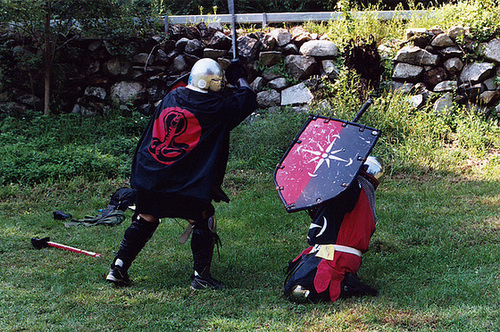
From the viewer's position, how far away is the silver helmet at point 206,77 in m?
4.32

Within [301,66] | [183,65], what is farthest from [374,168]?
[183,65]

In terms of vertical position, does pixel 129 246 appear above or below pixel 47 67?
below

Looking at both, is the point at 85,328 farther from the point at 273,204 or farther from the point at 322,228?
the point at 273,204

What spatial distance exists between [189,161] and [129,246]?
0.80m

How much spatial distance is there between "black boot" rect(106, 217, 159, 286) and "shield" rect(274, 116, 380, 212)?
109 cm

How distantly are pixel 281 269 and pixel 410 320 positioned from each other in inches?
57.2

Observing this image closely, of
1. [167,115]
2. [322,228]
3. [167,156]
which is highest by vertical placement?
[167,115]

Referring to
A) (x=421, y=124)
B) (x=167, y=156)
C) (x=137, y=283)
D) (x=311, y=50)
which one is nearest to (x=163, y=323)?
(x=137, y=283)

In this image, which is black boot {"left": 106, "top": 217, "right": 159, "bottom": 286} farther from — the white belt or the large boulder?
the large boulder

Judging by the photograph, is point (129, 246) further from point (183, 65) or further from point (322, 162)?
point (183, 65)

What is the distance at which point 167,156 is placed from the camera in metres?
4.27

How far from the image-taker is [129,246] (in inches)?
172

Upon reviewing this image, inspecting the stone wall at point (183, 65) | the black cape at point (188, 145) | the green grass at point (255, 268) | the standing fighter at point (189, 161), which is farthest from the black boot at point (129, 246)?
the stone wall at point (183, 65)

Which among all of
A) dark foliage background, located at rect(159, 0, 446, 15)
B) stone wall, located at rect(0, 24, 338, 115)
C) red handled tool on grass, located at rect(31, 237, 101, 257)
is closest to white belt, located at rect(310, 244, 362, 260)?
red handled tool on grass, located at rect(31, 237, 101, 257)
